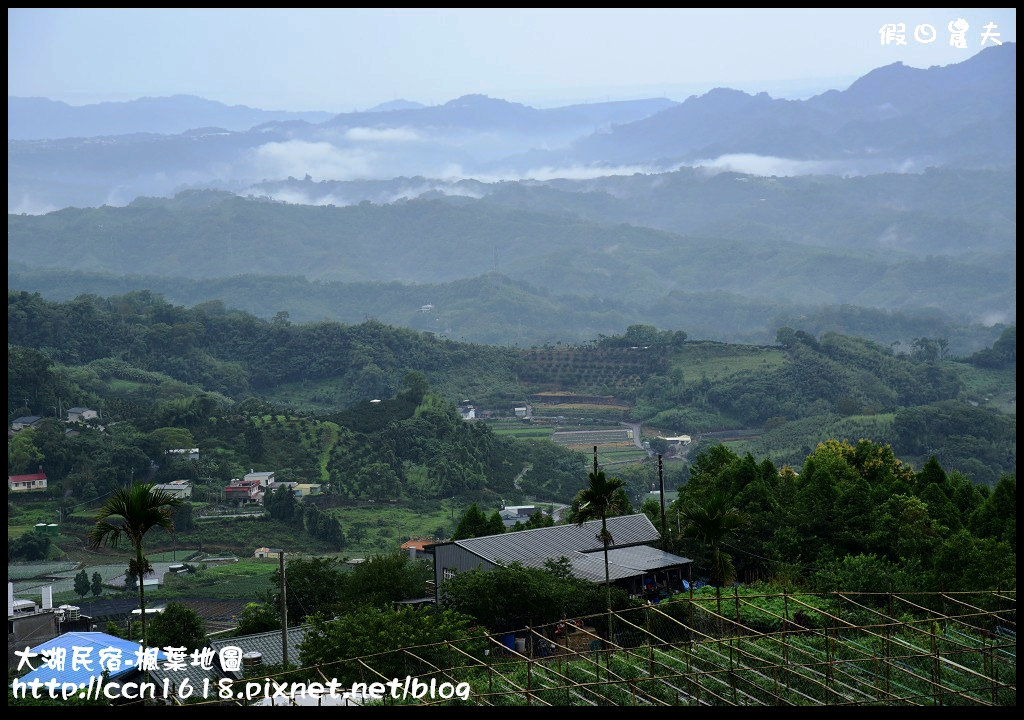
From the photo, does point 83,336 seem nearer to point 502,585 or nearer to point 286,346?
point 286,346

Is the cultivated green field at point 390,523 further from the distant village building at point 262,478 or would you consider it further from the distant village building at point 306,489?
the distant village building at point 262,478

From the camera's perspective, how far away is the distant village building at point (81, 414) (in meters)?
65.0

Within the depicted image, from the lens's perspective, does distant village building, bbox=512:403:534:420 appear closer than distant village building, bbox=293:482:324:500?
No

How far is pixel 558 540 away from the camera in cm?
2441

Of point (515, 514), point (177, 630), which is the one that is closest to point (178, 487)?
point (515, 514)

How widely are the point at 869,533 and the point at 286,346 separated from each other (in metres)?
75.9

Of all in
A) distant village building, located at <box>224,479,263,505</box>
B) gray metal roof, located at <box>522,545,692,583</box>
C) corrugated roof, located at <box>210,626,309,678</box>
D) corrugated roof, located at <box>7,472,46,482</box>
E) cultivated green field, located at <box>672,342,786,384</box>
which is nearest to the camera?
corrugated roof, located at <box>210,626,309,678</box>

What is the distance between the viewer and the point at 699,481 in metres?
27.7

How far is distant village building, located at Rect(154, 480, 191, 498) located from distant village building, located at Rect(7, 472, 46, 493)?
19.4 ft

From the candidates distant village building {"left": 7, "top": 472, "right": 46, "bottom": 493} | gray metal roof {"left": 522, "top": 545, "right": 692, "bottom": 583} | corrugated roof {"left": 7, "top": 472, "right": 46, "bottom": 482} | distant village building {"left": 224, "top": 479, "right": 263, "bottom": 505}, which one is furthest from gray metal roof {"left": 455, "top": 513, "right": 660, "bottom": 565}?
corrugated roof {"left": 7, "top": 472, "right": 46, "bottom": 482}

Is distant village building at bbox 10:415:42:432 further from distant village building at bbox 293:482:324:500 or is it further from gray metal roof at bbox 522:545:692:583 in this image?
gray metal roof at bbox 522:545:692:583

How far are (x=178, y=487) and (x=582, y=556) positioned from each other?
35.1 metres

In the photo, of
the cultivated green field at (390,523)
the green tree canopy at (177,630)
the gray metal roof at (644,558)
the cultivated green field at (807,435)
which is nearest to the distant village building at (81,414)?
the cultivated green field at (390,523)

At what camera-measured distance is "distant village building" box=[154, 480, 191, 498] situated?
53062mm
